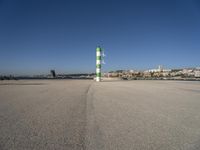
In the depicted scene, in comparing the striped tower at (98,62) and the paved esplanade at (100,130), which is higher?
the striped tower at (98,62)

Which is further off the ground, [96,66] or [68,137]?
[96,66]

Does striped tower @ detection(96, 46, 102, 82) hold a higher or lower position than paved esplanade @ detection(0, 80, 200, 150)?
higher

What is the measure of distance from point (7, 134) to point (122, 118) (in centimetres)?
256

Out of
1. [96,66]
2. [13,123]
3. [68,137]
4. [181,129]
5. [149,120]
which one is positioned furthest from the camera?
[96,66]

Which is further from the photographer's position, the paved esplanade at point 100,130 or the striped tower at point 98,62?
the striped tower at point 98,62

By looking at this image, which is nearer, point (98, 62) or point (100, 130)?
point (100, 130)

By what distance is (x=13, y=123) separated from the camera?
5.01 meters

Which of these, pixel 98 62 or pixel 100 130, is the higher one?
pixel 98 62

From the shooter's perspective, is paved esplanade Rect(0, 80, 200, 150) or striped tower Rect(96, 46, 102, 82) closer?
paved esplanade Rect(0, 80, 200, 150)

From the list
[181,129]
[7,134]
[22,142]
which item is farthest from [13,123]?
[181,129]

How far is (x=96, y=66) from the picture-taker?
123ft

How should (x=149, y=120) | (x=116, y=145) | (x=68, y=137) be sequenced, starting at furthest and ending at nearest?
(x=149, y=120), (x=68, y=137), (x=116, y=145)

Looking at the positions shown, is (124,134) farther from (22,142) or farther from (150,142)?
(22,142)

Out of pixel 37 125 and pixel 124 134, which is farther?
pixel 37 125
